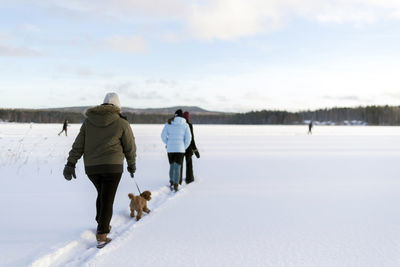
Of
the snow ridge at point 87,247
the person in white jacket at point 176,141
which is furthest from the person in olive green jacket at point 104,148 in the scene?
the person in white jacket at point 176,141

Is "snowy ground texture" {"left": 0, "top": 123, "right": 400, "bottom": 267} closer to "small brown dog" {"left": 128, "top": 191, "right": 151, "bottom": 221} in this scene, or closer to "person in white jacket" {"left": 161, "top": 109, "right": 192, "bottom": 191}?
"small brown dog" {"left": 128, "top": 191, "right": 151, "bottom": 221}

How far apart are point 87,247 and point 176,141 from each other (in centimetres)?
368

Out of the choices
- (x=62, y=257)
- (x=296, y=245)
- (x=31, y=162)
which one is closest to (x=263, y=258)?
(x=296, y=245)

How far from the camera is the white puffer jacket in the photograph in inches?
291

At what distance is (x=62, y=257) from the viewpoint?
3631 mm

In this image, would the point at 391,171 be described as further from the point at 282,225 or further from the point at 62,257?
the point at 62,257

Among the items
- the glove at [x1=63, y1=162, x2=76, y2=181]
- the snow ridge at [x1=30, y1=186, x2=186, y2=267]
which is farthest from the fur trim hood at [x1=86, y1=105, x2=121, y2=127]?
the snow ridge at [x1=30, y1=186, x2=186, y2=267]

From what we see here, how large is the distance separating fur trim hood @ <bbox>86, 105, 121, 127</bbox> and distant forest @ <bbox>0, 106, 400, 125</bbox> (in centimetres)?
13449

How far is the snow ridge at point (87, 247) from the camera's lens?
3479 mm

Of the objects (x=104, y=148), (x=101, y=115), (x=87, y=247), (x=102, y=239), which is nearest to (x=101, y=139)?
(x=104, y=148)

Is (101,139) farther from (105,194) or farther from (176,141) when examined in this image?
(176,141)

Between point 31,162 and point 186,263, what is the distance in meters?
9.37

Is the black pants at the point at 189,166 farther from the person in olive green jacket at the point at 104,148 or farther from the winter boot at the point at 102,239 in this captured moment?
the winter boot at the point at 102,239

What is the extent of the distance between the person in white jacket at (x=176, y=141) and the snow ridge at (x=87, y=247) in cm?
192
